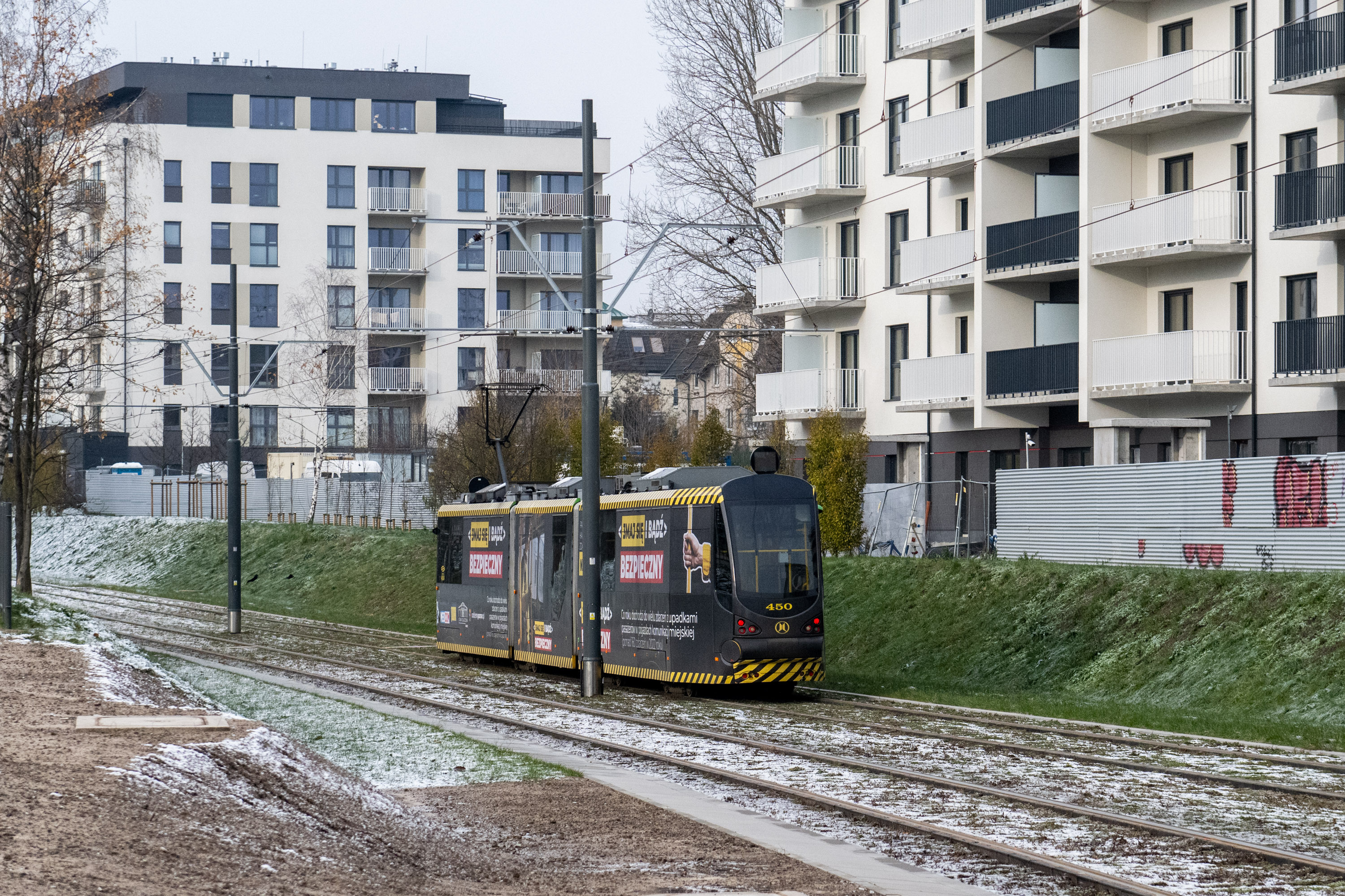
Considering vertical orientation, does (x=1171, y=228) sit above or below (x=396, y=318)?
below

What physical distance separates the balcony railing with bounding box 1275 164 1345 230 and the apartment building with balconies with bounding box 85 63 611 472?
182 feet

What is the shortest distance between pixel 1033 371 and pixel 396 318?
5373cm

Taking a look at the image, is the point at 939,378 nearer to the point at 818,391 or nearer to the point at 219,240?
the point at 818,391

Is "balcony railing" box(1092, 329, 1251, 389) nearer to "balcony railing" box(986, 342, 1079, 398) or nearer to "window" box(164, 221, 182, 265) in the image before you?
"balcony railing" box(986, 342, 1079, 398)

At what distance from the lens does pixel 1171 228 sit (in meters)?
36.2

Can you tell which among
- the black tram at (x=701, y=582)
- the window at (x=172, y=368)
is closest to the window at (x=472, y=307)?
the window at (x=172, y=368)

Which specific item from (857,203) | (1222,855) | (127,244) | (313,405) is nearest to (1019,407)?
(857,203)

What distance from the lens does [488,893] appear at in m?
10.0

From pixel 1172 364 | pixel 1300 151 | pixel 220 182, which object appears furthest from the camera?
pixel 220 182

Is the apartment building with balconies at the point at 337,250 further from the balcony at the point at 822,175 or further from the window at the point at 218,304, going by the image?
the balcony at the point at 822,175

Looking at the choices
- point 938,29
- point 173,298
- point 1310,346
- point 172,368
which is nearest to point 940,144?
point 938,29

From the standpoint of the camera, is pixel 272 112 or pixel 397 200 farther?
pixel 397 200

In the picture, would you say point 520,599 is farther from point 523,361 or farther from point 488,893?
point 523,361

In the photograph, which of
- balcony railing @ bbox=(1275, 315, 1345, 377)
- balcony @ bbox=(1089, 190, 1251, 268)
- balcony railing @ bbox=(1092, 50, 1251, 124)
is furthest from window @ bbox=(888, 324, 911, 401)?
balcony railing @ bbox=(1275, 315, 1345, 377)
